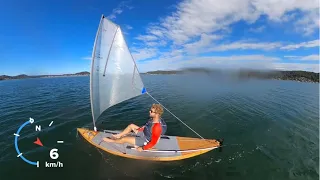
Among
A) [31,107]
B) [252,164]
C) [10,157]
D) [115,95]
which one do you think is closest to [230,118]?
[252,164]

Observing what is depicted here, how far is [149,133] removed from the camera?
9.78 m

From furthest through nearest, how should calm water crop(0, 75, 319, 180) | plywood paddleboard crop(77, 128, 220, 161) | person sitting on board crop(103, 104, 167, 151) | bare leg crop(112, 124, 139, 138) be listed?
bare leg crop(112, 124, 139, 138), plywood paddleboard crop(77, 128, 220, 161), calm water crop(0, 75, 319, 180), person sitting on board crop(103, 104, 167, 151)

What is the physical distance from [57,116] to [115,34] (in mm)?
12233

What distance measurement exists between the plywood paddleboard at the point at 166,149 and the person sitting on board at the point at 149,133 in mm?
348

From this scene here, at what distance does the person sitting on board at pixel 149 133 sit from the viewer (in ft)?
29.3

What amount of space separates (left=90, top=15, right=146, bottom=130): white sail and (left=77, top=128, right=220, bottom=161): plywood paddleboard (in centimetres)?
196

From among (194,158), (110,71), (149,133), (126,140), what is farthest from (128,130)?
(194,158)

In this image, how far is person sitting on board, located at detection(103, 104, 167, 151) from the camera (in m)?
8.93

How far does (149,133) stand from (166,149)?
4.63ft

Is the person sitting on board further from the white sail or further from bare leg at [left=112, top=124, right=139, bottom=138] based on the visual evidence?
the white sail

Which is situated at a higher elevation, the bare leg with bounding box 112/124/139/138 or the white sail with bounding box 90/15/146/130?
the white sail with bounding box 90/15/146/130

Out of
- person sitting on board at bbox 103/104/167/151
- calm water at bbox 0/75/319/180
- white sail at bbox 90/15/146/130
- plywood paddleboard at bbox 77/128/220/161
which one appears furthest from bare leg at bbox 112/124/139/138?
white sail at bbox 90/15/146/130

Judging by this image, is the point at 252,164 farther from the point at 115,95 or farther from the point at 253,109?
the point at 253,109

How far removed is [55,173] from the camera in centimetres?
911
